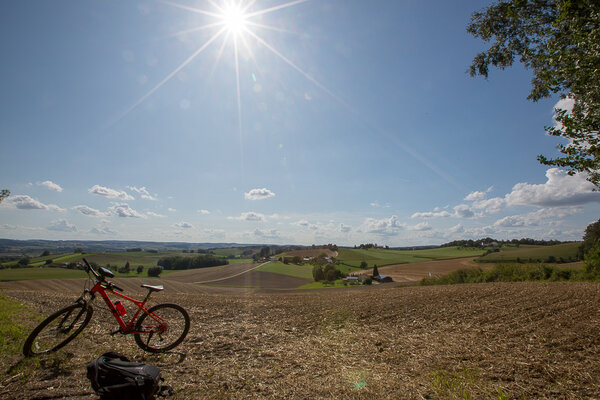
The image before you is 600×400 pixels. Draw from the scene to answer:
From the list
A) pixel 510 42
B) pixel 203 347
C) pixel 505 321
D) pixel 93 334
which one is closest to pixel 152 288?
pixel 203 347

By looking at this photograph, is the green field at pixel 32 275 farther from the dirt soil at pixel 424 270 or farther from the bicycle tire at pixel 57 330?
the dirt soil at pixel 424 270

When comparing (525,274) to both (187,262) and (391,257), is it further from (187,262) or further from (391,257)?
(187,262)

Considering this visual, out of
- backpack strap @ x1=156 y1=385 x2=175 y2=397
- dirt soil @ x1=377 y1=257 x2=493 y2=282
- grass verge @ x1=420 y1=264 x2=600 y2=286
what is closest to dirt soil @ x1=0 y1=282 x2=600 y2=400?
backpack strap @ x1=156 y1=385 x2=175 y2=397

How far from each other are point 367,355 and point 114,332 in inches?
208

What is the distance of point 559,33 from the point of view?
954cm

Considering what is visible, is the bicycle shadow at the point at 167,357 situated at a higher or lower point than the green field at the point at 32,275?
higher

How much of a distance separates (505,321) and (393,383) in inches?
233

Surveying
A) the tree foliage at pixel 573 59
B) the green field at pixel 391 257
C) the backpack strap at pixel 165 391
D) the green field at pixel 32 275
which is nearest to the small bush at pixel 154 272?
the green field at pixel 32 275

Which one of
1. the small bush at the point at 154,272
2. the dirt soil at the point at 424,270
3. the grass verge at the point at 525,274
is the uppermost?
the grass verge at the point at 525,274

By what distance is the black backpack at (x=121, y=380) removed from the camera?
3.10 meters

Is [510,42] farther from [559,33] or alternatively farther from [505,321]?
[505,321]

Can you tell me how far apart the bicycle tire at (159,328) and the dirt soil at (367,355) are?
239mm

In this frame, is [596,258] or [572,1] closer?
[572,1]

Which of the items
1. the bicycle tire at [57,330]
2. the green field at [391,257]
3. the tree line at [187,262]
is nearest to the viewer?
the bicycle tire at [57,330]
